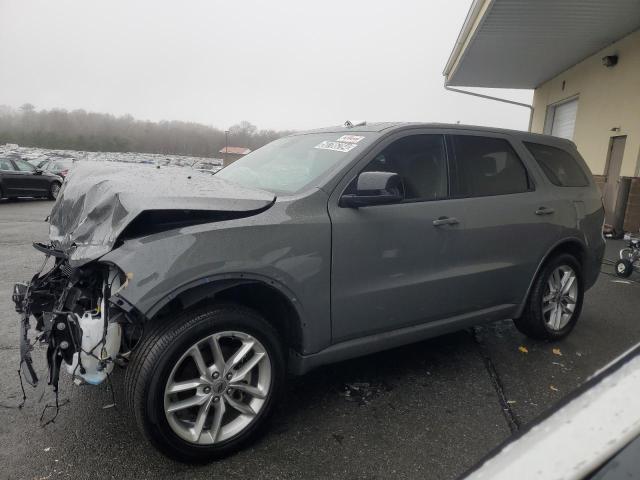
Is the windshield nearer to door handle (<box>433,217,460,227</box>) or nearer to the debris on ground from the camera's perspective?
door handle (<box>433,217,460,227</box>)

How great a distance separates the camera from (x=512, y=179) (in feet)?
11.6

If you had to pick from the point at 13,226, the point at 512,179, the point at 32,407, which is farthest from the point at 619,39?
the point at 13,226

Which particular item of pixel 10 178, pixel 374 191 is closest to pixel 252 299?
pixel 374 191

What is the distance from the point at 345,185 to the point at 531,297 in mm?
2070

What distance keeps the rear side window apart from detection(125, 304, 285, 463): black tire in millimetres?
2838

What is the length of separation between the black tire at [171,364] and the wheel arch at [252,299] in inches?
3.0

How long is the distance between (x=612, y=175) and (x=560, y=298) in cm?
851

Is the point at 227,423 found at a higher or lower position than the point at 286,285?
lower

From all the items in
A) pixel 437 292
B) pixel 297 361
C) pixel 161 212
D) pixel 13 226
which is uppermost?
pixel 161 212

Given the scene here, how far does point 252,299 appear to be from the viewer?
2.53 metres

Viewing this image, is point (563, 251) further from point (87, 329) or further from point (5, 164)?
point (5, 164)

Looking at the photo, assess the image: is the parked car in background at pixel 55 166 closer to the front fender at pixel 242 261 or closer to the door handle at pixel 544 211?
the front fender at pixel 242 261

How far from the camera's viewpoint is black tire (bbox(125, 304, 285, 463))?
2.06 metres

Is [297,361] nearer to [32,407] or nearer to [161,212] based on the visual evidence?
[161,212]
